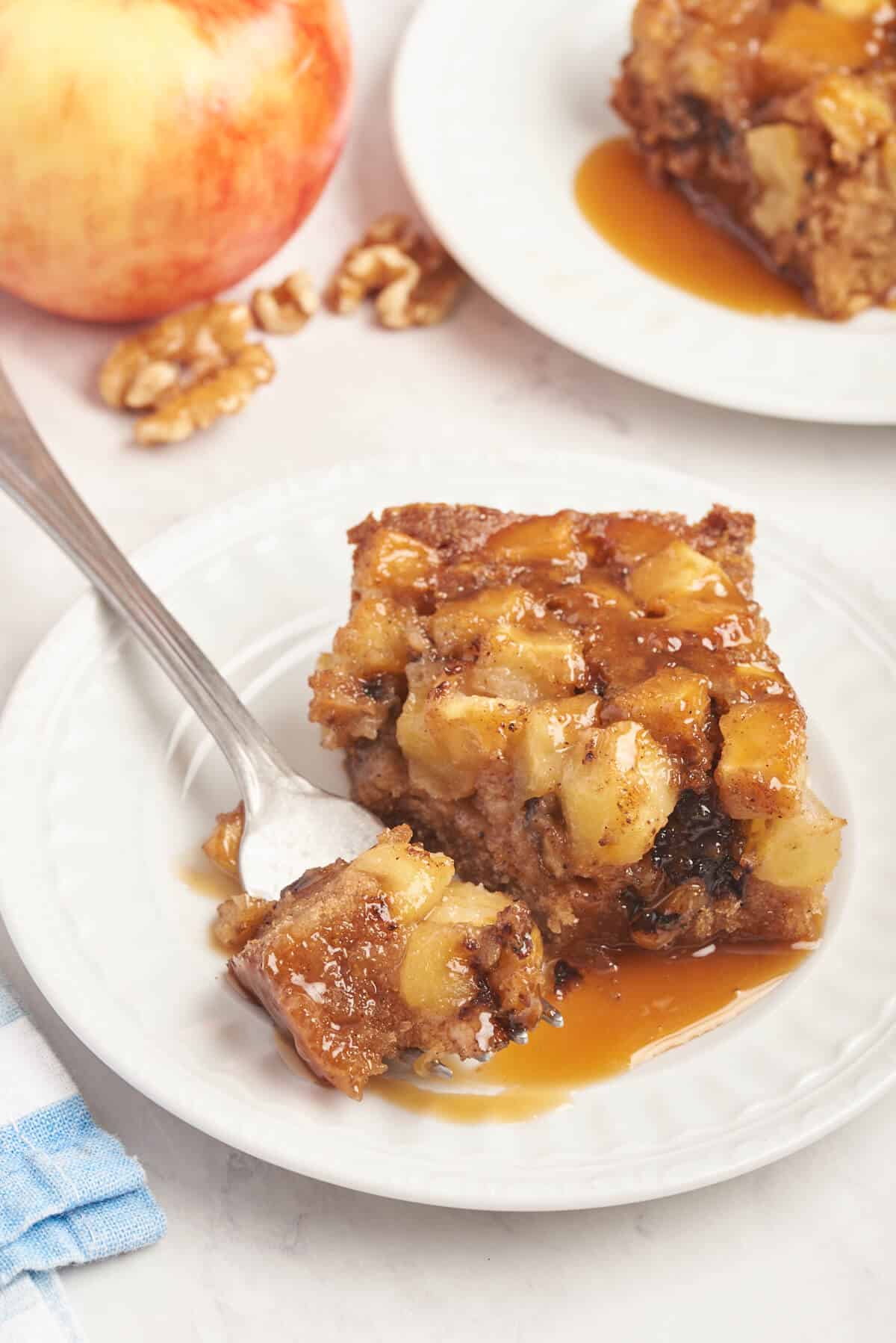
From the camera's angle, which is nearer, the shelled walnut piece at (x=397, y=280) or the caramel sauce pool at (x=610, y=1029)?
the caramel sauce pool at (x=610, y=1029)

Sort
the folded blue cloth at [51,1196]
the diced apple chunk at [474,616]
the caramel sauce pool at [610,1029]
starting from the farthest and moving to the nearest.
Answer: the diced apple chunk at [474,616] < the caramel sauce pool at [610,1029] < the folded blue cloth at [51,1196]

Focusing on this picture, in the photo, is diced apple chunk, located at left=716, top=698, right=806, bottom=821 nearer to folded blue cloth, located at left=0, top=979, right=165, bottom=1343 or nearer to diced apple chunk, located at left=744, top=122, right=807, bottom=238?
folded blue cloth, located at left=0, top=979, right=165, bottom=1343

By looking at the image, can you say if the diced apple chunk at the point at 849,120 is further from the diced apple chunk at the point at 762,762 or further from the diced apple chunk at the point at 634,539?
the diced apple chunk at the point at 762,762

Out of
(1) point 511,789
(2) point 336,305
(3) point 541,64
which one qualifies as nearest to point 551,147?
(3) point 541,64

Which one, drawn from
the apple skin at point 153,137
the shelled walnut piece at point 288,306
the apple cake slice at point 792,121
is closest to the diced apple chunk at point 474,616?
the apple skin at point 153,137

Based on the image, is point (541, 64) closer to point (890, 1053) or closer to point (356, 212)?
point (356, 212)

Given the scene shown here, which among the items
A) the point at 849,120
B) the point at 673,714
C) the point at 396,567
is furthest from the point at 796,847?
the point at 849,120

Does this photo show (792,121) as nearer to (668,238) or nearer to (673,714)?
(668,238)
